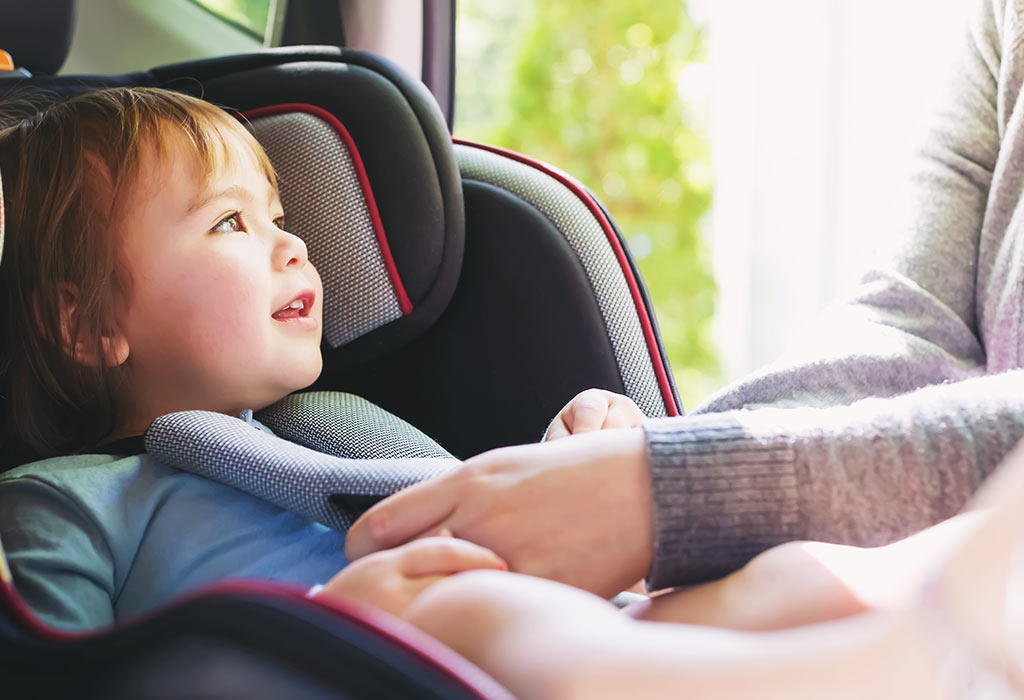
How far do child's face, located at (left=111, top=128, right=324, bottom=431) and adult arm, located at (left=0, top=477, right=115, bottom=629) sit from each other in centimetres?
21

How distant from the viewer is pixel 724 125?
281 centimetres

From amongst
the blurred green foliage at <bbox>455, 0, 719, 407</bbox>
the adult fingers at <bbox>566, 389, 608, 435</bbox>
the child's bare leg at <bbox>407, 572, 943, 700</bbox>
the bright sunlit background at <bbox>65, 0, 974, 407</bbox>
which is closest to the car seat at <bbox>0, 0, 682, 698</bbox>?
the adult fingers at <bbox>566, 389, 608, 435</bbox>

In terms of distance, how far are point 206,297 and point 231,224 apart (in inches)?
3.6

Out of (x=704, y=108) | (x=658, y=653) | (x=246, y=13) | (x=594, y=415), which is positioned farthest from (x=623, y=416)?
(x=704, y=108)

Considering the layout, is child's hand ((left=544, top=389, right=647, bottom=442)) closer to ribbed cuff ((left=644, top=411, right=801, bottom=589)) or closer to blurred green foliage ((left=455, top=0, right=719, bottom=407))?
ribbed cuff ((left=644, top=411, right=801, bottom=589))

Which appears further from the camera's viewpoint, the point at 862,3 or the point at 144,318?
the point at 862,3

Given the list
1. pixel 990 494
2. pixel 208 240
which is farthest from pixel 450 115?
pixel 990 494

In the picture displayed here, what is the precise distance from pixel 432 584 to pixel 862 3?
238 centimetres

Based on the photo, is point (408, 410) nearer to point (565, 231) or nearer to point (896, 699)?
point (565, 231)

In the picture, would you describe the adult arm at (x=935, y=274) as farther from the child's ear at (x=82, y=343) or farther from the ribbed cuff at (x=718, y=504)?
the child's ear at (x=82, y=343)

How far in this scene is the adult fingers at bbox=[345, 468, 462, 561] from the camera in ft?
2.06

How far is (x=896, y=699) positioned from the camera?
15.8 inches

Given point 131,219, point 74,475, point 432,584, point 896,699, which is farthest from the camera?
point 131,219

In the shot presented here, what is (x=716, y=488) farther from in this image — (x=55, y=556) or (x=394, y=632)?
(x=55, y=556)
